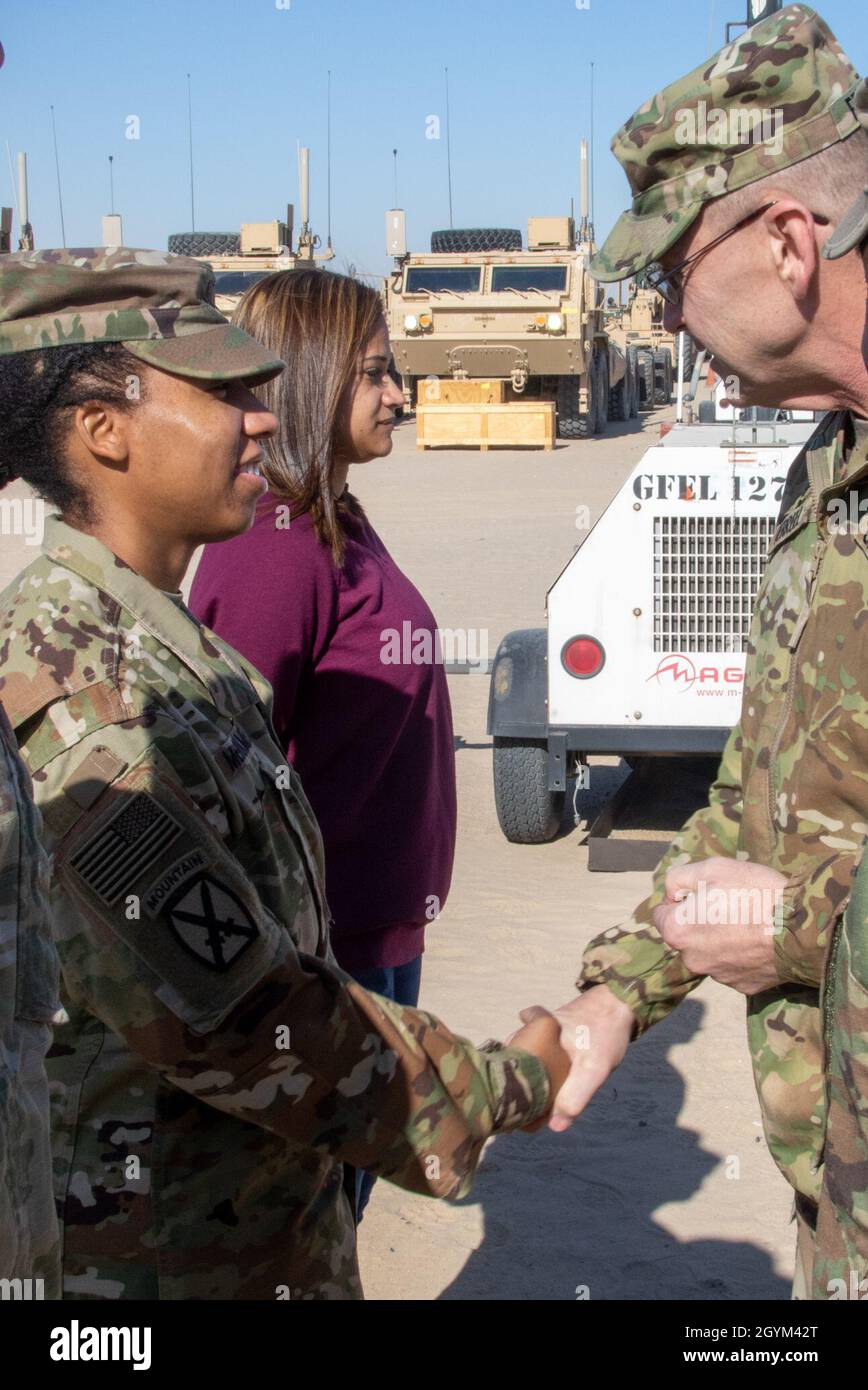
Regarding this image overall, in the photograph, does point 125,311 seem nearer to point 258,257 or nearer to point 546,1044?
point 546,1044

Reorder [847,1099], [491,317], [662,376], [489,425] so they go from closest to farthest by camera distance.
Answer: [847,1099]
[489,425]
[491,317]
[662,376]

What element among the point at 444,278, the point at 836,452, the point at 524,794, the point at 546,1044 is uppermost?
the point at 836,452

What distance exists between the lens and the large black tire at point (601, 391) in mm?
26578

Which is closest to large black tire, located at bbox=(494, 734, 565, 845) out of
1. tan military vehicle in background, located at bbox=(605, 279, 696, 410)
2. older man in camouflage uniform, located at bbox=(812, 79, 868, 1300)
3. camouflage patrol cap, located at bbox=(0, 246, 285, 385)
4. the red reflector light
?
the red reflector light

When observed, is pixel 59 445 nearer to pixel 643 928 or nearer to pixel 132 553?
pixel 132 553

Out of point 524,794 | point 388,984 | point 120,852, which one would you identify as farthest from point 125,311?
point 524,794

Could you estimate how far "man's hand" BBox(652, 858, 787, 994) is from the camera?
5.90ft

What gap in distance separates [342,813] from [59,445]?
39.9 inches

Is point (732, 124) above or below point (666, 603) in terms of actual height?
above

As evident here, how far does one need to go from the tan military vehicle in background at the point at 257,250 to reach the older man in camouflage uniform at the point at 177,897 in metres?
22.6

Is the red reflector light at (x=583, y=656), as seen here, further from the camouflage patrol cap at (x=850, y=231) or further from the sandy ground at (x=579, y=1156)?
the camouflage patrol cap at (x=850, y=231)

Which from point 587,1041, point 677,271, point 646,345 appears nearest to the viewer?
point 677,271

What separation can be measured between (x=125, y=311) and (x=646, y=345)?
3566 centimetres

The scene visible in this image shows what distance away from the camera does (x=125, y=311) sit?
70.7 inches
